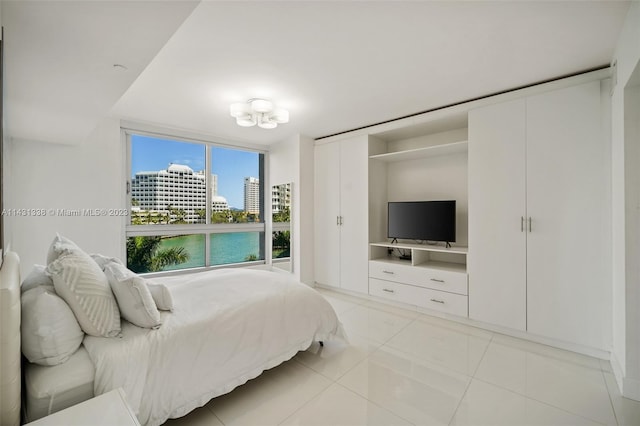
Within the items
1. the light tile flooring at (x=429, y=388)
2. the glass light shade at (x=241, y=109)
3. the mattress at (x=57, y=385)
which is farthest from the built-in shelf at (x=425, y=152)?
the mattress at (x=57, y=385)

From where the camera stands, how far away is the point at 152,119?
3.49 metres

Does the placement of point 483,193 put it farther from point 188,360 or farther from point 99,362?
point 99,362

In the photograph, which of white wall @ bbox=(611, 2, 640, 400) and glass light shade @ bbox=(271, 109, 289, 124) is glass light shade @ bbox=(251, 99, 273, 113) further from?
white wall @ bbox=(611, 2, 640, 400)

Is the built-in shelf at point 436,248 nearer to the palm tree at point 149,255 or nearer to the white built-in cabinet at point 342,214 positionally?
the white built-in cabinet at point 342,214

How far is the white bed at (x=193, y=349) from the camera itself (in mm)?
1244

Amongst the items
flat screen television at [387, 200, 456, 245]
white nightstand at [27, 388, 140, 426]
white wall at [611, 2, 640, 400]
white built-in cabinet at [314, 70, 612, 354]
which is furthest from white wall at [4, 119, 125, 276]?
white wall at [611, 2, 640, 400]

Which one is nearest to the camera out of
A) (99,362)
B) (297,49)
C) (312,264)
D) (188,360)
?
(99,362)

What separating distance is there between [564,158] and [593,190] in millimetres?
340

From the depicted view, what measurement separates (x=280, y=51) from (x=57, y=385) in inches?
88.5

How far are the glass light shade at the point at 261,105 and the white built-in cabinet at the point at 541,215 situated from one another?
83.5 inches

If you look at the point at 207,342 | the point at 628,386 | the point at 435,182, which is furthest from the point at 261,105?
the point at 628,386

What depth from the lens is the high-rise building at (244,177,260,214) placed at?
4.84 meters

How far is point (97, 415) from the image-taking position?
98cm

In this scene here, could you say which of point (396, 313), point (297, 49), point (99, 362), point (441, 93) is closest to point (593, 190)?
point (441, 93)
